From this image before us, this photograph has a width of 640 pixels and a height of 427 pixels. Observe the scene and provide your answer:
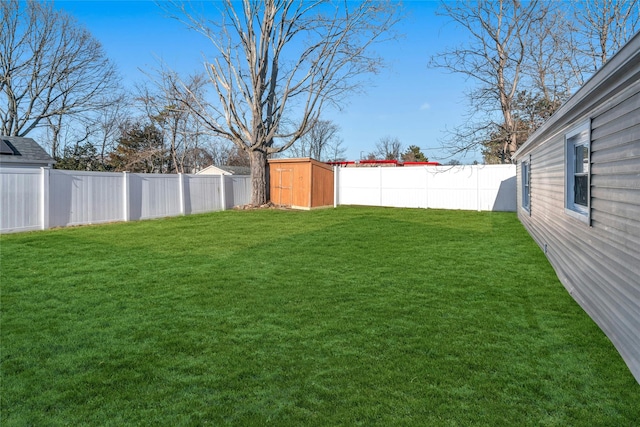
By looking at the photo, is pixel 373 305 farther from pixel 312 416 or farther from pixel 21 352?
pixel 21 352

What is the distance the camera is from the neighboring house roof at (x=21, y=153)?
50.6 feet

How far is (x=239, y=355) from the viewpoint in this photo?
306 cm

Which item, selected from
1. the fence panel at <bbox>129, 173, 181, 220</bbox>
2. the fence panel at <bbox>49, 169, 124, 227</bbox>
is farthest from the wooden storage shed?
the fence panel at <bbox>49, 169, 124, 227</bbox>

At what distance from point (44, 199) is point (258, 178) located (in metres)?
8.01

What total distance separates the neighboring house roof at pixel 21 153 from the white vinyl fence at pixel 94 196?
6612 millimetres

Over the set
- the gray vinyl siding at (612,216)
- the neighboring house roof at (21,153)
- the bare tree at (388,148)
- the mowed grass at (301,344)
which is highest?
the bare tree at (388,148)

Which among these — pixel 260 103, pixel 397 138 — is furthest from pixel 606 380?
pixel 397 138

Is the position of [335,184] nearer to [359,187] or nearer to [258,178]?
[359,187]

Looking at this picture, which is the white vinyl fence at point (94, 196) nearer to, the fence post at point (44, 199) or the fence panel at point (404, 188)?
the fence post at point (44, 199)

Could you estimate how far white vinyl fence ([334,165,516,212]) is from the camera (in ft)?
52.5

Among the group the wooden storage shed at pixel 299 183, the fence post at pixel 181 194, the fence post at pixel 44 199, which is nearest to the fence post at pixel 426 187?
the wooden storage shed at pixel 299 183

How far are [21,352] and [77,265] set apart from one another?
11.2ft

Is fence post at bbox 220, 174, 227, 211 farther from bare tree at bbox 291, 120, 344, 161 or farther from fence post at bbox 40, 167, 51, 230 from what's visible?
bare tree at bbox 291, 120, 344, 161

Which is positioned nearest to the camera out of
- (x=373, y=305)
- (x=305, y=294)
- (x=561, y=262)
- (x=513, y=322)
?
(x=513, y=322)
